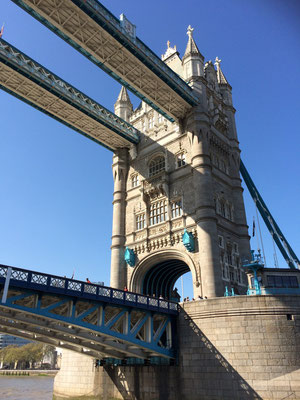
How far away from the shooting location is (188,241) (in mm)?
36688

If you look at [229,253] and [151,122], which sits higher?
[151,122]

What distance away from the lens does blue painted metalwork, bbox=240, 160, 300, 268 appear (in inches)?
1961

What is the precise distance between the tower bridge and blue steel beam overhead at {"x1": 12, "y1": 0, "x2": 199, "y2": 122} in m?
0.12

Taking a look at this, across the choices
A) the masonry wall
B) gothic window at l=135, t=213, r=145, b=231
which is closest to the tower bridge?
the masonry wall

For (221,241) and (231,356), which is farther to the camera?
(221,241)

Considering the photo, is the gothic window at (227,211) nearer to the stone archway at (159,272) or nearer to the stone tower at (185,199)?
the stone tower at (185,199)

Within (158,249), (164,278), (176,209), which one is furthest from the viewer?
(164,278)

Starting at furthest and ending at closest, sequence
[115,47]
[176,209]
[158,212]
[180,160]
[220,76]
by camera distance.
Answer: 1. [220,76]
2. [180,160]
3. [158,212]
4. [176,209]
5. [115,47]

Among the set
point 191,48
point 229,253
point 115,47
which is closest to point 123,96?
point 191,48

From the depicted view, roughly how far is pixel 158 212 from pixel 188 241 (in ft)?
23.5

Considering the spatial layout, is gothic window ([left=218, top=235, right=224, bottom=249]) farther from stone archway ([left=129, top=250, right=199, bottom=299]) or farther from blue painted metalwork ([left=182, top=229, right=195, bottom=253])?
stone archway ([left=129, top=250, right=199, bottom=299])

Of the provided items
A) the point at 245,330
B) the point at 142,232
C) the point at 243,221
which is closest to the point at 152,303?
the point at 245,330

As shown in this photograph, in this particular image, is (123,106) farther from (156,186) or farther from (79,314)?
(79,314)

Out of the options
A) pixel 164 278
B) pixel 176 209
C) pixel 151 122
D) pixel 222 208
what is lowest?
pixel 164 278
